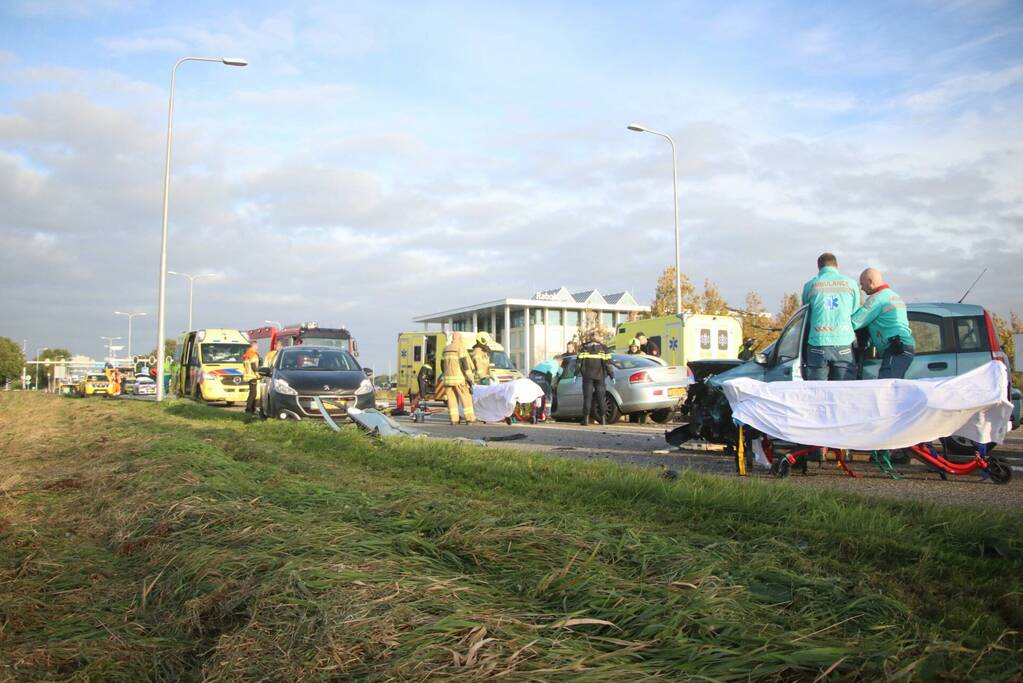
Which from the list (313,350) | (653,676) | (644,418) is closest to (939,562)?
(653,676)

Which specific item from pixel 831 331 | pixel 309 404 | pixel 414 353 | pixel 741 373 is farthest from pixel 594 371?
pixel 414 353

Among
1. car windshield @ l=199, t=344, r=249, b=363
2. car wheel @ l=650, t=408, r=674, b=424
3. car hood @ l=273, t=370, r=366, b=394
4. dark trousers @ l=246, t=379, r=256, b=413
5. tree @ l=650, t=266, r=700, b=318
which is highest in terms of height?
tree @ l=650, t=266, r=700, b=318

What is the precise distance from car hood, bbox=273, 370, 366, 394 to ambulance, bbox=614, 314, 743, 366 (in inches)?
459

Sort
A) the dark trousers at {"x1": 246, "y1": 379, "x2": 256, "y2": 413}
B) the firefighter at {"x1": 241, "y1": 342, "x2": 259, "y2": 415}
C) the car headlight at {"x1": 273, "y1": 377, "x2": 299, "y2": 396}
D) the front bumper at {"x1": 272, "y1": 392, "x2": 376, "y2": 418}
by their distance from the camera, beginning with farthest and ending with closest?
the firefighter at {"x1": 241, "y1": 342, "x2": 259, "y2": 415} < the dark trousers at {"x1": 246, "y1": 379, "x2": 256, "y2": 413} < the car headlight at {"x1": 273, "y1": 377, "x2": 299, "y2": 396} < the front bumper at {"x1": 272, "y1": 392, "x2": 376, "y2": 418}

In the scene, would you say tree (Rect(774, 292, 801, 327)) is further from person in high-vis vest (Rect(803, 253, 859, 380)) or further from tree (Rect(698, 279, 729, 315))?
person in high-vis vest (Rect(803, 253, 859, 380))

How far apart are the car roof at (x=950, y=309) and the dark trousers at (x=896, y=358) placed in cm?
202

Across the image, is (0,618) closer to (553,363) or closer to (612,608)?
(612,608)

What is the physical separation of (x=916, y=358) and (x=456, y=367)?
8.66 meters

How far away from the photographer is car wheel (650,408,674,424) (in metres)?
16.9

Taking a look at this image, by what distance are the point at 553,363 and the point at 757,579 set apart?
1803cm

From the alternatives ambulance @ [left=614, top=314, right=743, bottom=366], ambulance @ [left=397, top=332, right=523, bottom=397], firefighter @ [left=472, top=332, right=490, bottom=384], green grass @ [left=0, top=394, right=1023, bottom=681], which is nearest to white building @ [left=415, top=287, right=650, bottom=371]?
ambulance @ [left=397, top=332, right=523, bottom=397]

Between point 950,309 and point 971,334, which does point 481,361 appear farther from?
point 971,334

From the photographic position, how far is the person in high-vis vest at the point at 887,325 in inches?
313

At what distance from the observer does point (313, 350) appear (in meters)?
16.2
